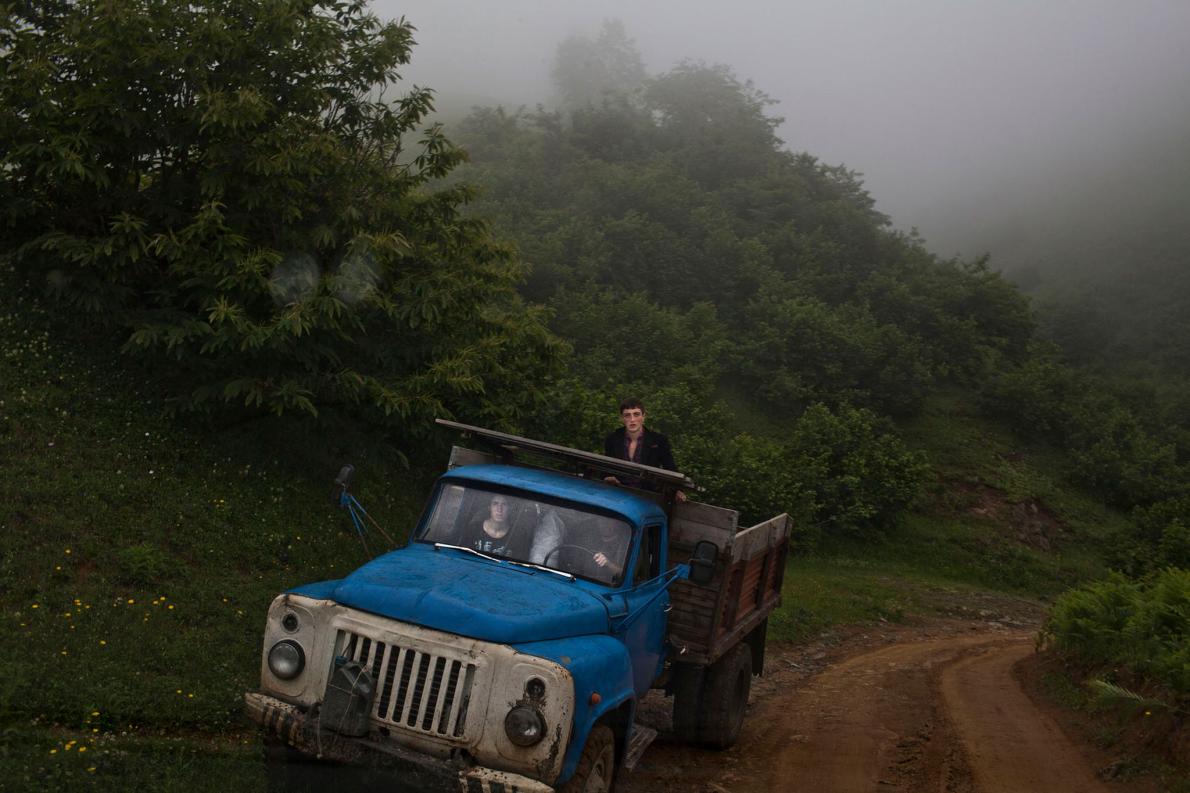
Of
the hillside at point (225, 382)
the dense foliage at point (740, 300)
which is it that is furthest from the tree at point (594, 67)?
the hillside at point (225, 382)

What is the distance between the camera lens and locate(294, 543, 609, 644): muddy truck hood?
5590mm

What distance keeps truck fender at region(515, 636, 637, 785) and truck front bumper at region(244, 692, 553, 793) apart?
382mm

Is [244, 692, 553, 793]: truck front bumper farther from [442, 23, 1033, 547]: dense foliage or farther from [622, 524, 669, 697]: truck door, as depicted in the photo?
[442, 23, 1033, 547]: dense foliage

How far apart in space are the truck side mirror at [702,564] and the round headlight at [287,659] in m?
2.60

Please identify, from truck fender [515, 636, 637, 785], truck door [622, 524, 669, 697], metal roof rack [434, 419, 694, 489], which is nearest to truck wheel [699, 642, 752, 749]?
truck door [622, 524, 669, 697]

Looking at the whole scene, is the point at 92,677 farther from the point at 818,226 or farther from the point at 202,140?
the point at 818,226

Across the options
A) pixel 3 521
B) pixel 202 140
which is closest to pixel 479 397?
pixel 202 140

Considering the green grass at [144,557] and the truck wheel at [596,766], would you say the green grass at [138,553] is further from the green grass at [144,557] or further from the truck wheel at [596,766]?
the truck wheel at [596,766]

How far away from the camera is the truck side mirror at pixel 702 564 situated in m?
6.89

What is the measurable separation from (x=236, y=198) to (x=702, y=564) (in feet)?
24.8

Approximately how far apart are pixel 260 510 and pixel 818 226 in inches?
1403

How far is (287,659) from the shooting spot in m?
5.74

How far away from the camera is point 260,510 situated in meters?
11.7

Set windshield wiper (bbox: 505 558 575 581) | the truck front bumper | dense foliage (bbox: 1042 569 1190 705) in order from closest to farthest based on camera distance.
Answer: the truck front bumper < windshield wiper (bbox: 505 558 575 581) < dense foliage (bbox: 1042 569 1190 705)
